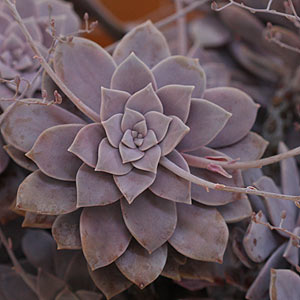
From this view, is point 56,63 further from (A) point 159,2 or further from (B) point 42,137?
(A) point 159,2

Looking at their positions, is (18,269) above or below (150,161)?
below

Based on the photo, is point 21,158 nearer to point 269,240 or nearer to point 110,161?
point 110,161

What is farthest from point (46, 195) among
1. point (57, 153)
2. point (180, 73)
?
point (180, 73)

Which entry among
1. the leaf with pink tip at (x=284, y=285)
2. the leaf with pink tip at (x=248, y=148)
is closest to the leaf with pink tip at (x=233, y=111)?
the leaf with pink tip at (x=248, y=148)

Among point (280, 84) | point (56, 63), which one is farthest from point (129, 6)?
point (56, 63)

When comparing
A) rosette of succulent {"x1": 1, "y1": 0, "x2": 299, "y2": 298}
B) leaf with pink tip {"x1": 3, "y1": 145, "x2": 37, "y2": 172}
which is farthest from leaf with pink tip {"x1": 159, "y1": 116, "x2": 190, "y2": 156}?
leaf with pink tip {"x1": 3, "y1": 145, "x2": 37, "y2": 172}

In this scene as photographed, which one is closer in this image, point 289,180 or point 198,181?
point 198,181
